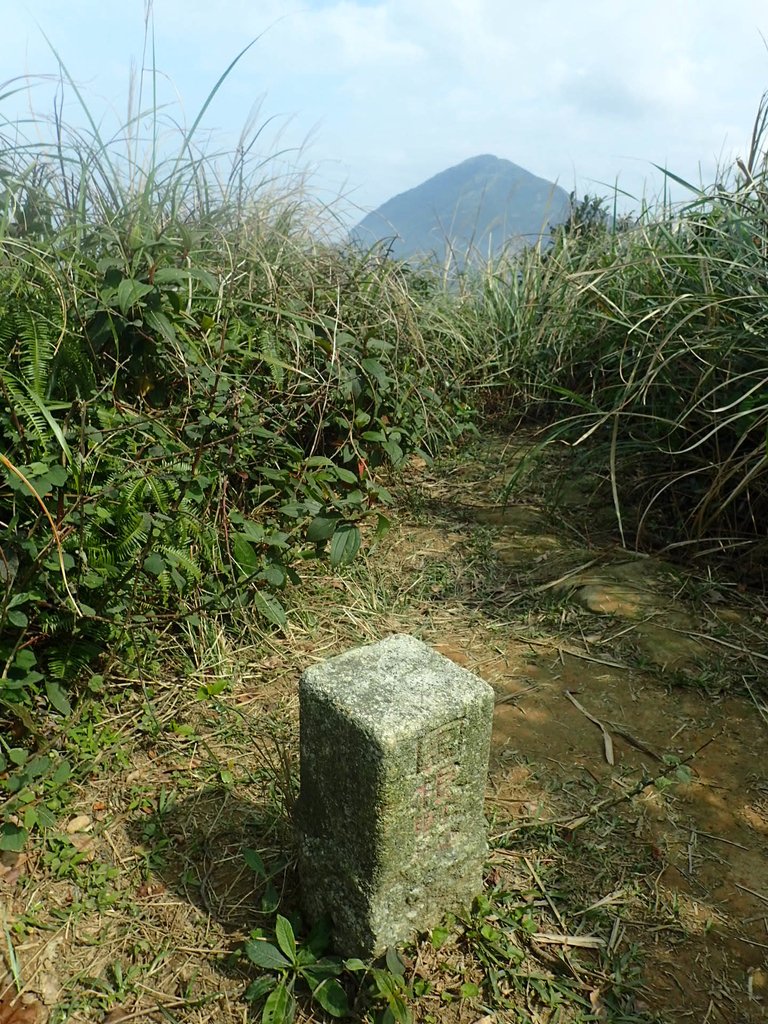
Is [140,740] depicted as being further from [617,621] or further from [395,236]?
[395,236]

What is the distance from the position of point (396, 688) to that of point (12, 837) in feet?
3.11

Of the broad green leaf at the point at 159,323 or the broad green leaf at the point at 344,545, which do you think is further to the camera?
the broad green leaf at the point at 344,545

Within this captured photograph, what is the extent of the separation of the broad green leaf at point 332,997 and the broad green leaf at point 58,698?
986mm

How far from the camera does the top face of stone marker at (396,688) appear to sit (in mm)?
1518

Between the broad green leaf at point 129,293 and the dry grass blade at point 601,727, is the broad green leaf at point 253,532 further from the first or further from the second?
the dry grass blade at point 601,727

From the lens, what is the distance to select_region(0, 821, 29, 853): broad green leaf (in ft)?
5.90

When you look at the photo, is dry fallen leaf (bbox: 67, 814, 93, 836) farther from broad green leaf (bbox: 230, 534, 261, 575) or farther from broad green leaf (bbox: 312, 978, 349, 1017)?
broad green leaf (bbox: 230, 534, 261, 575)

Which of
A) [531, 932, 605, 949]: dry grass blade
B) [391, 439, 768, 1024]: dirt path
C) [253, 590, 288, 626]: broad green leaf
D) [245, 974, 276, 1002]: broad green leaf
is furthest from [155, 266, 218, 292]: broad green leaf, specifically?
[531, 932, 605, 949]: dry grass blade

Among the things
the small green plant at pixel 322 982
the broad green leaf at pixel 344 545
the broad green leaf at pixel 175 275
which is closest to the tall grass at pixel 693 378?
the broad green leaf at pixel 344 545

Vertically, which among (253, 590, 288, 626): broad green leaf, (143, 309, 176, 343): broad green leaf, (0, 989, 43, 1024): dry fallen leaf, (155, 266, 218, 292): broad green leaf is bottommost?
(0, 989, 43, 1024): dry fallen leaf

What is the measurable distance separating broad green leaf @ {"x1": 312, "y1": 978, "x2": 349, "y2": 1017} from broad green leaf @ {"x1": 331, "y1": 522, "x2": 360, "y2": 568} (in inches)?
53.6

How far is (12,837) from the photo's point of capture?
181cm

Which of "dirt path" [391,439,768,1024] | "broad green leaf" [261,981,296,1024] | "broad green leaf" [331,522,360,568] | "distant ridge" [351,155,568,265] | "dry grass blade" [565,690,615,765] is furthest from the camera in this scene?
"distant ridge" [351,155,568,265]

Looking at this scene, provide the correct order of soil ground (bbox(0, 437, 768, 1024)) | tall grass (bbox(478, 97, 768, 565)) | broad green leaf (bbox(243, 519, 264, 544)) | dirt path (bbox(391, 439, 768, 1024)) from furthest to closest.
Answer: tall grass (bbox(478, 97, 768, 565)) < broad green leaf (bbox(243, 519, 264, 544)) < dirt path (bbox(391, 439, 768, 1024)) < soil ground (bbox(0, 437, 768, 1024))
